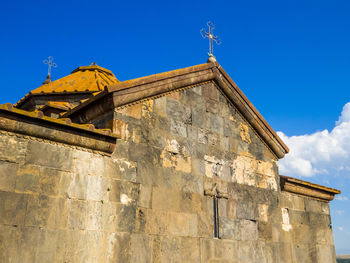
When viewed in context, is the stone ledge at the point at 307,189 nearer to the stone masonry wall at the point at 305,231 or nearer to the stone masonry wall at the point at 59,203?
the stone masonry wall at the point at 305,231

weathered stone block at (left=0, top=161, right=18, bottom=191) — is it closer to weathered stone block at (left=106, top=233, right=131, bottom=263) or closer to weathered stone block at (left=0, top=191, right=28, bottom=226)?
weathered stone block at (left=0, top=191, right=28, bottom=226)

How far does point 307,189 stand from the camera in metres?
9.19

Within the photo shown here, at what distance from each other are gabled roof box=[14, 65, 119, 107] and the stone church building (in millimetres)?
2169

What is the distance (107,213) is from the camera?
546 cm

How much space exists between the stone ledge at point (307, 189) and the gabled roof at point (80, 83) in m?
6.22

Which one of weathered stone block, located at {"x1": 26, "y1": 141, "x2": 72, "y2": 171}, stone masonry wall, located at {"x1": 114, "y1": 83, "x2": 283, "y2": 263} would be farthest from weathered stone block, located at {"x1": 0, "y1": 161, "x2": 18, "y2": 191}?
stone masonry wall, located at {"x1": 114, "y1": 83, "x2": 283, "y2": 263}

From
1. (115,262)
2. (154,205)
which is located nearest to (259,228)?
(154,205)

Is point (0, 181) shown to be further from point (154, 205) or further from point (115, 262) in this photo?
point (154, 205)

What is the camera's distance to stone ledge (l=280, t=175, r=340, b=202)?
865cm

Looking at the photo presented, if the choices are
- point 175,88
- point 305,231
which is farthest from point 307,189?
point 175,88

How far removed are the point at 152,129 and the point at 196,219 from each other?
179 centimetres

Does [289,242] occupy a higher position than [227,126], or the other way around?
[227,126]

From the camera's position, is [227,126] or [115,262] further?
[227,126]

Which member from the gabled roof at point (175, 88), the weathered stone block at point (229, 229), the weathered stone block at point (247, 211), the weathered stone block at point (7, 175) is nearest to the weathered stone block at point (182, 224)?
the weathered stone block at point (229, 229)
